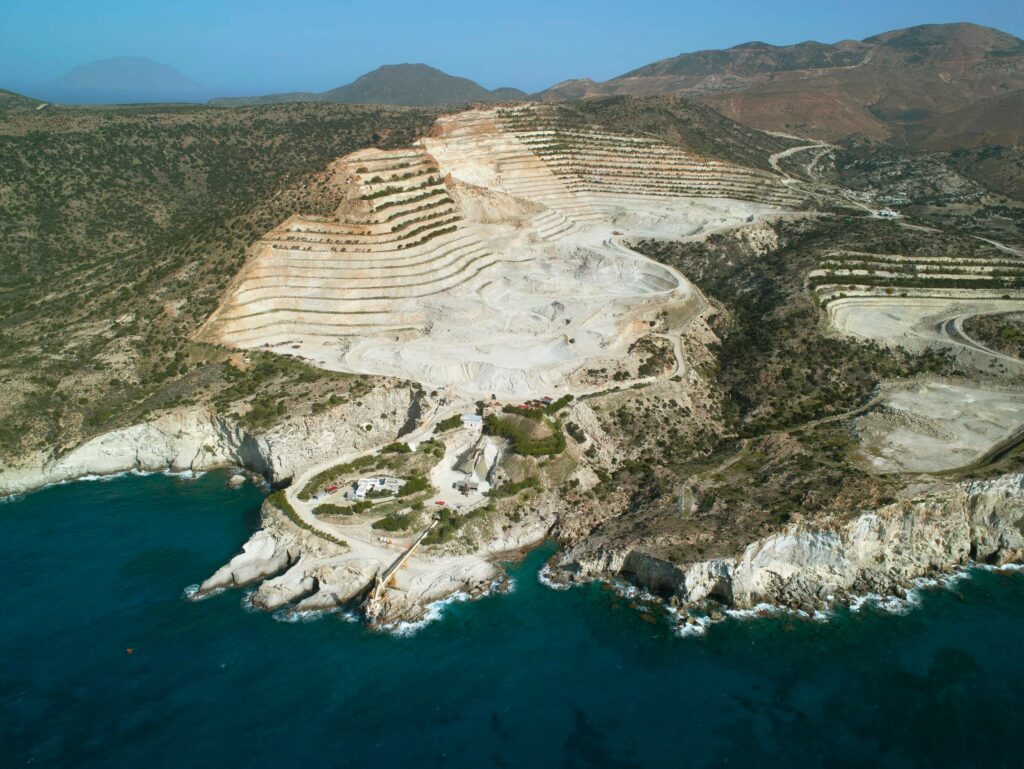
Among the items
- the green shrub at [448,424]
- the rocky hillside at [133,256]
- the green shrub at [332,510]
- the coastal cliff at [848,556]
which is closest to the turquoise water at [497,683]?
the coastal cliff at [848,556]

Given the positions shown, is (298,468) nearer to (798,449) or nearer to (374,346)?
(374,346)

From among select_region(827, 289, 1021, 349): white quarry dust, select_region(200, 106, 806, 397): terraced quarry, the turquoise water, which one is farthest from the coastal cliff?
select_region(827, 289, 1021, 349): white quarry dust

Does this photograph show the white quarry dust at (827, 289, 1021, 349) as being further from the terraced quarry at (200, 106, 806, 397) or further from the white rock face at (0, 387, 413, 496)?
the white rock face at (0, 387, 413, 496)

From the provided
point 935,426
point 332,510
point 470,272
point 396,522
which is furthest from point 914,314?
point 332,510

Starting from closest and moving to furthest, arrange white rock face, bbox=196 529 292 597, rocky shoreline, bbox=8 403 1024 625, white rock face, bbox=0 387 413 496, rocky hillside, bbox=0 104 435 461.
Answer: rocky shoreline, bbox=8 403 1024 625, white rock face, bbox=196 529 292 597, white rock face, bbox=0 387 413 496, rocky hillside, bbox=0 104 435 461

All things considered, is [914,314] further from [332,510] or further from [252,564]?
[252,564]
